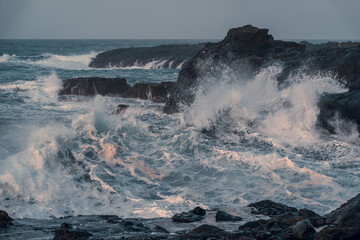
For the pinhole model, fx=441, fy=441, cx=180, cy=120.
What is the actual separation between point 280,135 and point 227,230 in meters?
6.56

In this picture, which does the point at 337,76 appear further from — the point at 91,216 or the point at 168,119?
the point at 91,216

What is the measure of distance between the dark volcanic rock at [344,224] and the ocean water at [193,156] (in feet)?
4.61

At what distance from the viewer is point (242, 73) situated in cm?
1638

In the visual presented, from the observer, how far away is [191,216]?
6.54 m

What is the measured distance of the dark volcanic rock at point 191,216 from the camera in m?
6.40

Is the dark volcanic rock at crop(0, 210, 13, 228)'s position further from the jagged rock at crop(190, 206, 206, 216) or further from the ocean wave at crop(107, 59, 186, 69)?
the ocean wave at crop(107, 59, 186, 69)

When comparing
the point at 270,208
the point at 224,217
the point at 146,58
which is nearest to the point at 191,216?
the point at 224,217

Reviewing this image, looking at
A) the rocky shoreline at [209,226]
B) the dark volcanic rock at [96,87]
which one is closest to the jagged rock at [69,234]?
the rocky shoreline at [209,226]

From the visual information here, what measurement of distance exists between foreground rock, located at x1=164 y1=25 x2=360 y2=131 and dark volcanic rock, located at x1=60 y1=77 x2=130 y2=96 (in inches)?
195

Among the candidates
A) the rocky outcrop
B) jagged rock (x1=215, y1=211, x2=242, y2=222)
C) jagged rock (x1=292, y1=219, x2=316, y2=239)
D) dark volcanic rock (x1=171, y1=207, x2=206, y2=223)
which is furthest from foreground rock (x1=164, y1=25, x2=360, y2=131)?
the rocky outcrop

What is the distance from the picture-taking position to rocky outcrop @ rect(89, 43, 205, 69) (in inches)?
1670

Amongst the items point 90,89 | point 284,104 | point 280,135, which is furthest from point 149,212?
point 90,89

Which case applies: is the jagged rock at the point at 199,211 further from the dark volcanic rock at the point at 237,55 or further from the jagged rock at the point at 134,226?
the dark volcanic rock at the point at 237,55

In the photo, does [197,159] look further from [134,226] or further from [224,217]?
[134,226]
